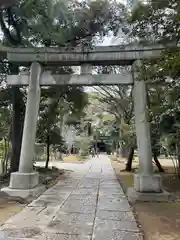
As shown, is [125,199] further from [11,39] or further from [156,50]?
[11,39]

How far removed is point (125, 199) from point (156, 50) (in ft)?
14.9

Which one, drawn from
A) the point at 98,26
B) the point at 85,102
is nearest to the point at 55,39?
the point at 98,26

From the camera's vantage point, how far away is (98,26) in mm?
9617

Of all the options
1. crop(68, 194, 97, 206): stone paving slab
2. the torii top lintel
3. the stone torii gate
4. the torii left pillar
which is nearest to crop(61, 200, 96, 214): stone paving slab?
crop(68, 194, 97, 206): stone paving slab

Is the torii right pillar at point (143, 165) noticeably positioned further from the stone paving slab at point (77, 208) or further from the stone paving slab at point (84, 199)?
the stone paving slab at point (77, 208)

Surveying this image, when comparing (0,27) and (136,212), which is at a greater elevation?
(0,27)

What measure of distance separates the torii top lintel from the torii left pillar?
351 millimetres

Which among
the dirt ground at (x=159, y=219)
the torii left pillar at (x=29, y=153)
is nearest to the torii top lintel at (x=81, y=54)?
the torii left pillar at (x=29, y=153)

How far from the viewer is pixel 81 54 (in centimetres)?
826

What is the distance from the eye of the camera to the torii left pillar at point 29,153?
7.36 metres

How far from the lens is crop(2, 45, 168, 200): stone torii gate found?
300 inches

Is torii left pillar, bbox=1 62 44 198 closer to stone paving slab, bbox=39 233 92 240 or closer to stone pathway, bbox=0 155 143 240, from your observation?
stone pathway, bbox=0 155 143 240

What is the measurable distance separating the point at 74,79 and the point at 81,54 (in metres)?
0.85

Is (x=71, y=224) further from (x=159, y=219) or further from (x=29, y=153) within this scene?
(x=29, y=153)
